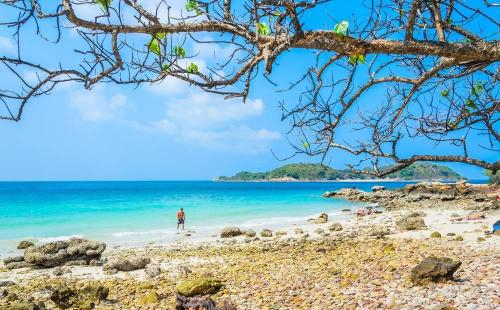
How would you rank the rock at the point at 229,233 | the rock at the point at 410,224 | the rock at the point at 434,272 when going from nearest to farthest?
1. the rock at the point at 434,272
2. the rock at the point at 410,224
3. the rock at the point at 229,233

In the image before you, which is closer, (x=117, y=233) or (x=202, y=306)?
(x=202, y=306)

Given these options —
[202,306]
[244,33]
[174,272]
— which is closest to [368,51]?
[244,33]

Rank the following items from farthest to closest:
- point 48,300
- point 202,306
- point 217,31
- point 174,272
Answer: point 174,272 → point 48,300 → point 202,306 → point 217,31

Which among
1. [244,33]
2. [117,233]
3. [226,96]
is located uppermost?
[244,33]

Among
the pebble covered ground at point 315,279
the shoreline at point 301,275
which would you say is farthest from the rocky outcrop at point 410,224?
the pebble covered ground at point 315,279

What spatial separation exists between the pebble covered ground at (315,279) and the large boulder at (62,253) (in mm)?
630

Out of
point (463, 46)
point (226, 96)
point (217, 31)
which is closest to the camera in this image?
point (463, 46)

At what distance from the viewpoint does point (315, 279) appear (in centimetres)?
A: 772

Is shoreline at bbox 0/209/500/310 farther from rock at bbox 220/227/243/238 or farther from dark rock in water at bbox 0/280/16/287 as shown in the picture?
rock at bbox 220/227/243/238

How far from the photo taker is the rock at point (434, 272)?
6.27 meters

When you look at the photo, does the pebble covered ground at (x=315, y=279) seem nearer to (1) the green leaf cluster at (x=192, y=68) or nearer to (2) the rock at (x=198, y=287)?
(2) the rock at (x=198, y=287)

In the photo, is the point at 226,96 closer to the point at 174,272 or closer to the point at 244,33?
the point at 244,33

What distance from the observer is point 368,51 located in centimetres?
298

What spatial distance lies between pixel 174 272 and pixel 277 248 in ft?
13.3
